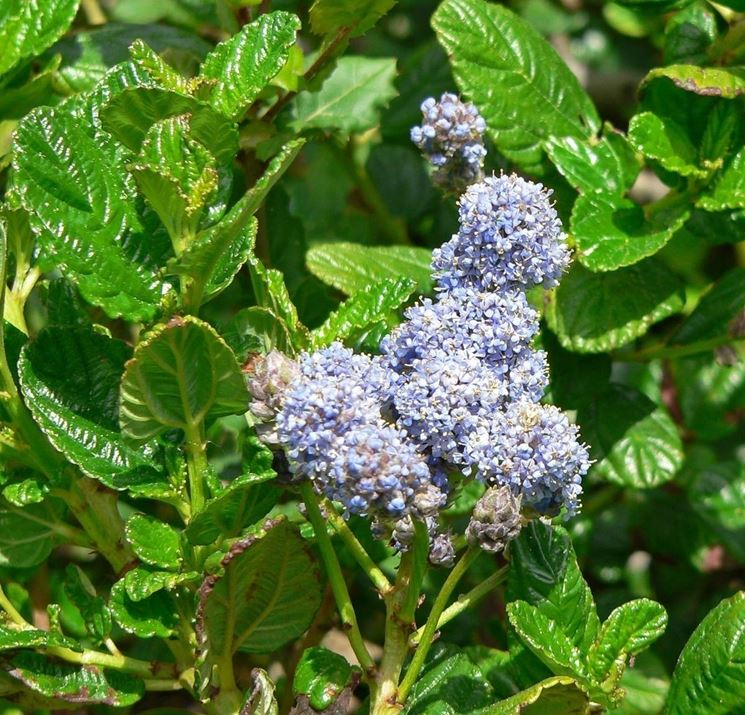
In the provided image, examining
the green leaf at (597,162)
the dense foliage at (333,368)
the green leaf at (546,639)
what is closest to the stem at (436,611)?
the dense foliage at (333,368)

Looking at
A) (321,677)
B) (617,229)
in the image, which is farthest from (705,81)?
(321,677)

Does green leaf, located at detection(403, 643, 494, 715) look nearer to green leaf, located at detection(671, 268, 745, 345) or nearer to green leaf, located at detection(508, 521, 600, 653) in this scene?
green leaf, located at detection(508, 521, 600, 653)

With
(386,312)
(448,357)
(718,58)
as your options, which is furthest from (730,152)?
(448,357)

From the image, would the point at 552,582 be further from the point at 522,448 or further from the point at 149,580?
the point at 149,580

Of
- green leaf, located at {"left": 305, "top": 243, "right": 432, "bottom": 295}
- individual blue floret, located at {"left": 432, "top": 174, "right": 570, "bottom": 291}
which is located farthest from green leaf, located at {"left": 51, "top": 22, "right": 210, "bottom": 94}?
individual blue floret, located at {"left": 432, "top": 174, "right": 570, "bottom": 291}

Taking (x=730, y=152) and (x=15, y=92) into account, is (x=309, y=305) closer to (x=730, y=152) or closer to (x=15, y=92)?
(x=15, y=92)
